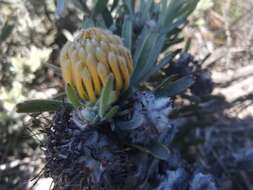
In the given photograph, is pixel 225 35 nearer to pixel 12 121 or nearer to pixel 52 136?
pixel 12 121

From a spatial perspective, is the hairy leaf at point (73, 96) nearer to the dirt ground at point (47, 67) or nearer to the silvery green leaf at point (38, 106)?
the silvery green leaf at point (38, 106)

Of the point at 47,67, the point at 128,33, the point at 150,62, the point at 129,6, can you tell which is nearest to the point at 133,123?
the point at 150,62

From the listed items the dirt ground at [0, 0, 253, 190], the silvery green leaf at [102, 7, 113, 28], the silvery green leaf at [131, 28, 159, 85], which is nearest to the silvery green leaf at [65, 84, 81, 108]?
the silvery green leaf at [131, 28, 159, 85]

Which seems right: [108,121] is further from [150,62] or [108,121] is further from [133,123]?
[150,62]

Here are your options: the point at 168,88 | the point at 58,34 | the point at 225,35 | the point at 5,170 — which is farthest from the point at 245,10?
the point at 5,170

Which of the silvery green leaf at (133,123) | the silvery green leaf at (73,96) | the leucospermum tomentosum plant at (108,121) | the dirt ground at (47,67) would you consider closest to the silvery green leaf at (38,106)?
the leucospermum tomentosum plant at (108,121)

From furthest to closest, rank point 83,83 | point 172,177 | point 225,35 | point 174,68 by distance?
point 225,35 < point 174,68 < point 172,177 < point 83,83
